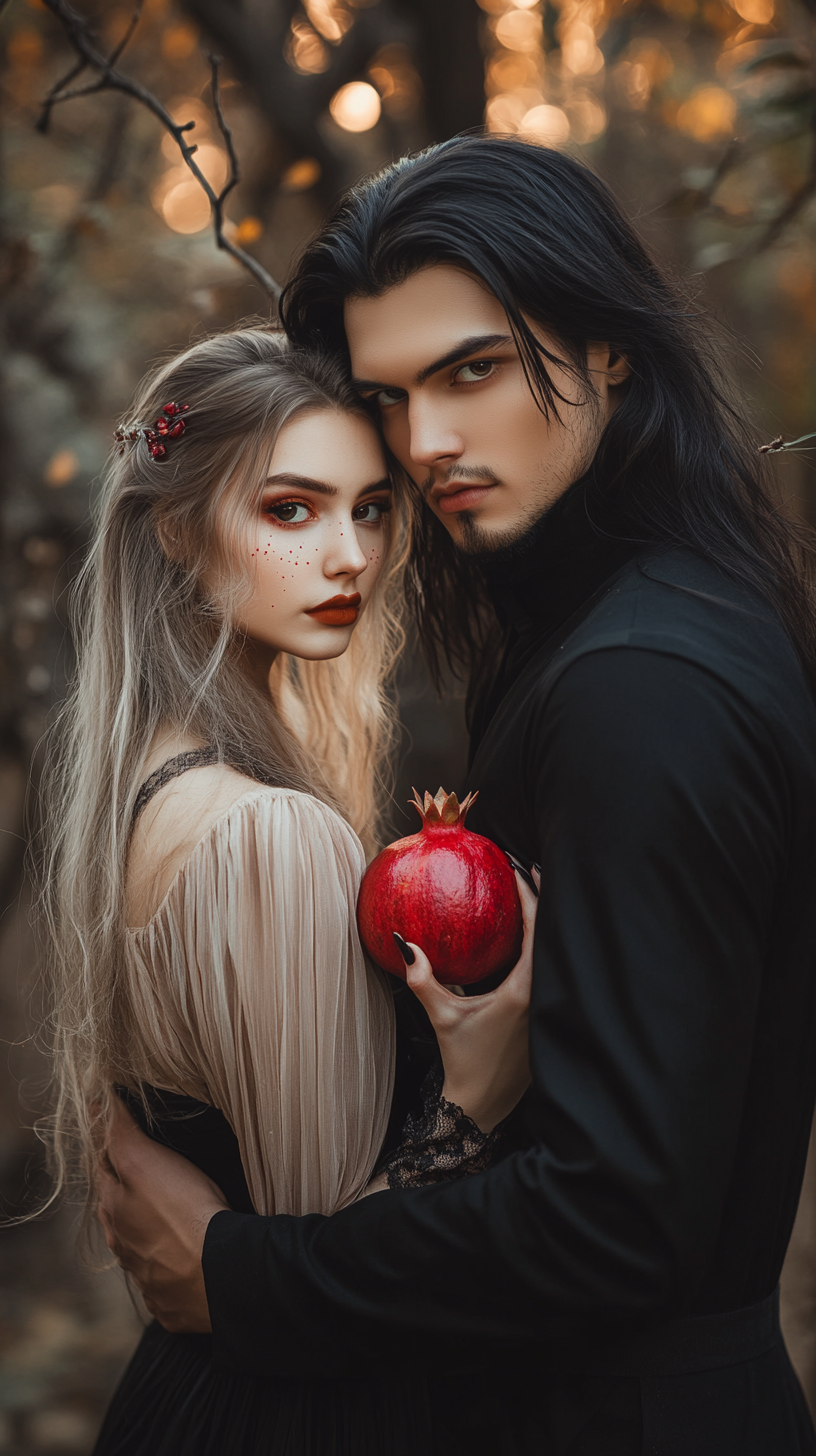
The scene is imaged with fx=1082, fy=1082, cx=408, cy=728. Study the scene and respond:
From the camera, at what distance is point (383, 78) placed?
19.6 ft

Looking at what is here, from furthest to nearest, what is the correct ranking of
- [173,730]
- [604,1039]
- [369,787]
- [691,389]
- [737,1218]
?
[369,787], [173,730], [691,389], [737,1218], [604,1039]

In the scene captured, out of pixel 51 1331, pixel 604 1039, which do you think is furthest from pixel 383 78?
pixel 51 1331

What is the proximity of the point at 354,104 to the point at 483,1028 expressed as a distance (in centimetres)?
437

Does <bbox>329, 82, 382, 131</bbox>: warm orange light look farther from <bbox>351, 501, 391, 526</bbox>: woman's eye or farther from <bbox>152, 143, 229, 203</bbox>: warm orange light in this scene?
<bbox>351, 501, 391, 526</bbox>: woman's eye

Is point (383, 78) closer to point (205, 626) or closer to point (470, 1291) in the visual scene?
point (205, 626)

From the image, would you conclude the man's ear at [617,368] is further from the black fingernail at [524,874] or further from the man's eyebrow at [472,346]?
the black fingernail at [524,874]

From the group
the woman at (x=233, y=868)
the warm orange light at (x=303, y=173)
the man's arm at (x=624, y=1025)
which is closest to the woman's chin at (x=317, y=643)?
the woman at (x=233, y=868)

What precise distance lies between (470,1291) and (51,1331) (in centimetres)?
450

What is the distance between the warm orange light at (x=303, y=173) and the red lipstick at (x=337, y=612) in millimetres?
2670

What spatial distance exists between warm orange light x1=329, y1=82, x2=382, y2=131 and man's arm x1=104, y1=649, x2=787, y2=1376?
394 cm

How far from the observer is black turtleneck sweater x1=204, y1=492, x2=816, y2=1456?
1290 mm

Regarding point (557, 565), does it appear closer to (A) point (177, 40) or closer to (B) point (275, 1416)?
(B) point (275, 1416)

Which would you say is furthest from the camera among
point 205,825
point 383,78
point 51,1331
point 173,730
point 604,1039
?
point 383,78

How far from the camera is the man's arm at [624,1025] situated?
1.29 meters
